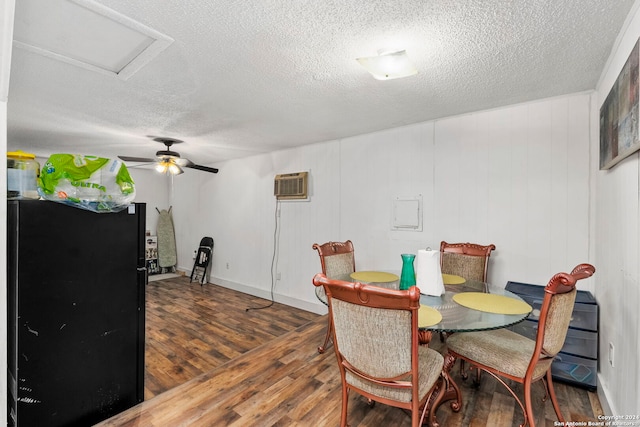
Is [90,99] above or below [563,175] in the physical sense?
above

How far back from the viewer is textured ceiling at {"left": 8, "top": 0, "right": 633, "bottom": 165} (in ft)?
4.53

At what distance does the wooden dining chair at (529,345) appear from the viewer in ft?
4.66

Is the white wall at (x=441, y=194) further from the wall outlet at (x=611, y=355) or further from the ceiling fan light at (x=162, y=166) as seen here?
the ceiling fan light at (x=162, y=166)

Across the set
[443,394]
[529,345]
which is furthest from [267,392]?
[529,345]

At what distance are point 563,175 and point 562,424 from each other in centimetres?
175

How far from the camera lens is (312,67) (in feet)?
6.31

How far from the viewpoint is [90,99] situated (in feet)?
7.96

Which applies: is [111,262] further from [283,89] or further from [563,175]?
[563,175]

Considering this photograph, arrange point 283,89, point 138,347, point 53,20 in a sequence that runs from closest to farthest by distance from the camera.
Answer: point 53,20
point 138,347
point 283,89

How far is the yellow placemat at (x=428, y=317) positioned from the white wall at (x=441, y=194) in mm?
1363

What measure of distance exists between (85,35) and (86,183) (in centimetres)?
76

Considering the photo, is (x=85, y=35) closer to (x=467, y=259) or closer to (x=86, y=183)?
(x=86, y=183)

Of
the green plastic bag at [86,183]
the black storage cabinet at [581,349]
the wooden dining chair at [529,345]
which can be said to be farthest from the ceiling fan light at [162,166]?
the black storage cabinet at [581,349]

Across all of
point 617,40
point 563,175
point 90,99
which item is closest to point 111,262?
point 90,99
